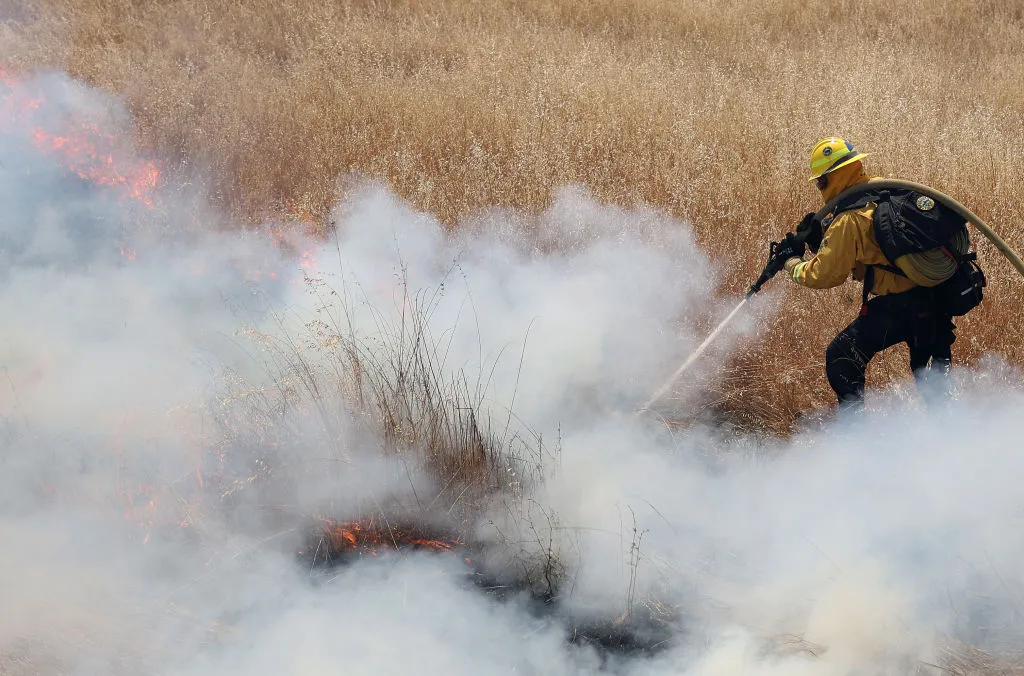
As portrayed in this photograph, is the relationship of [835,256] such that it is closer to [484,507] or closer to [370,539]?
[484,507]

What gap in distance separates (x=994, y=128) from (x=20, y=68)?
8258 millimetres

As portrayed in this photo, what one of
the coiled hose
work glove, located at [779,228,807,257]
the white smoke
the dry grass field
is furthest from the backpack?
the dry grass field

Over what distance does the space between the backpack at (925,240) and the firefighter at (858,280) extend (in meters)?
0.06

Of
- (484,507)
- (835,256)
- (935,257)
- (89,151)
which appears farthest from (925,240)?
(89,151)

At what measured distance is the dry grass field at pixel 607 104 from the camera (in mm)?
5406

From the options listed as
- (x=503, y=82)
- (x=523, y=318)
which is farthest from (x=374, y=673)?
(x=503, y=82)

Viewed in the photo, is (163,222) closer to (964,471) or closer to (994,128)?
(964,471)

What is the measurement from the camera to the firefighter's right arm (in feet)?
10.7

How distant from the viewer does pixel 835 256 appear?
329cm

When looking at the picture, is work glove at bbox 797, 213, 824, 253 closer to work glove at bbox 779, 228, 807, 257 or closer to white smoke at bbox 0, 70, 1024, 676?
work glove at bbox 779, 228, 807, 257

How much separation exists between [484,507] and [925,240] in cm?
205

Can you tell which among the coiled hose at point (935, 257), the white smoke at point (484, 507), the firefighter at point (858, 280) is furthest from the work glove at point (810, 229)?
the white smoke at point (484, 507)

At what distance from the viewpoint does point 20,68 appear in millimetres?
7109

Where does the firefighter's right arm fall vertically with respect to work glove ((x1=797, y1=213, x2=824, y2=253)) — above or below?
below
